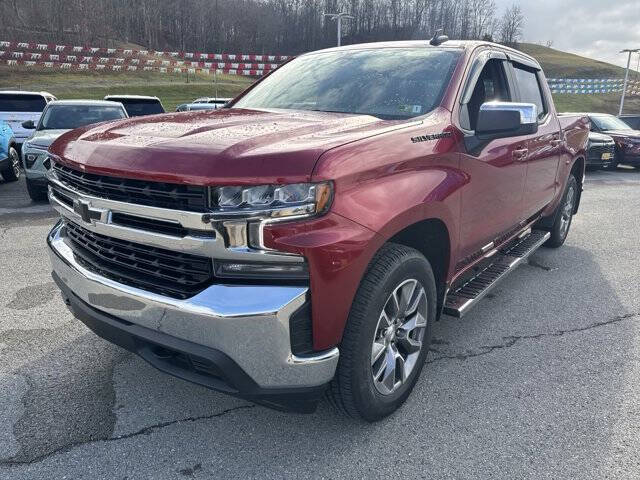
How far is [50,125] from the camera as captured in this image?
29.2 feet

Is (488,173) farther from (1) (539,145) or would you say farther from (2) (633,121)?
(2) (633,121)

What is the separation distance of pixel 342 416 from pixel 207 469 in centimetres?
68

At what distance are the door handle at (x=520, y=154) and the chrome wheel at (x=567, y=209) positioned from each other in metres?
2.16

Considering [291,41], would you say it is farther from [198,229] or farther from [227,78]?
[198,229]

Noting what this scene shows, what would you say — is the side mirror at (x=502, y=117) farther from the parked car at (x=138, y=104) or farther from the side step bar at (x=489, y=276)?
the parked car at (x=138, y=104)

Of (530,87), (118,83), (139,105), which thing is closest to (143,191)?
(530,87)

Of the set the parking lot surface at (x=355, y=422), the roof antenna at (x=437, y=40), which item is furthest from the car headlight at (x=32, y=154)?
the roof antenna at (x=437, y=40)

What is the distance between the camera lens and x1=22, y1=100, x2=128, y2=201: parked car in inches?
302

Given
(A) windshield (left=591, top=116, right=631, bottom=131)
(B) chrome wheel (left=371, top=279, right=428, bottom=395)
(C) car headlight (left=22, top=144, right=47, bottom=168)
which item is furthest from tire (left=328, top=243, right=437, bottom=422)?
(A) windshield (left=591, top=116, right=631, bottom=131)

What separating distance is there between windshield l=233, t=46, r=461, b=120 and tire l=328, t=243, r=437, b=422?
0.94 meters

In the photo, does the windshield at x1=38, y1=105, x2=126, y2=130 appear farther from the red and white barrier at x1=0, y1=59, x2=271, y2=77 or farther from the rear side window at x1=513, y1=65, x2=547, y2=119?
the red and white barrier at x1=0, y1=59, x2=271, y2=77

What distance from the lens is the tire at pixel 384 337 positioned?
219 centimetres

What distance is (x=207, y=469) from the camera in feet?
7.36

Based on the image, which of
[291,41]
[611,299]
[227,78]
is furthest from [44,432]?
[291,41]
